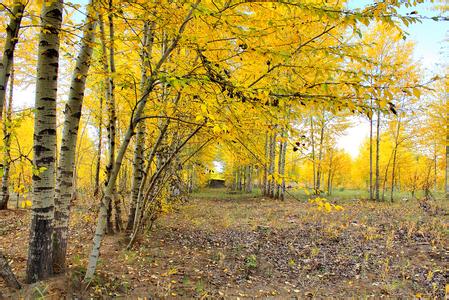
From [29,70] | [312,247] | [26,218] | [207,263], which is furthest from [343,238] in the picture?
[29,70]

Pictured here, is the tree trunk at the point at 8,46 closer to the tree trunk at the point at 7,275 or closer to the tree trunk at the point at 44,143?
the tree trunk at the point at 44,143

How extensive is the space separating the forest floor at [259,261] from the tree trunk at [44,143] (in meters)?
0.38

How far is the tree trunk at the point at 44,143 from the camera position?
3.30m

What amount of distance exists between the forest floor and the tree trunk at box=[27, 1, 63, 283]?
38 cm

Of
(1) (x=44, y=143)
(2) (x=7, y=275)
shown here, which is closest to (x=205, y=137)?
(1) (x=44, y=143)

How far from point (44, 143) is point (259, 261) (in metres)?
4.24

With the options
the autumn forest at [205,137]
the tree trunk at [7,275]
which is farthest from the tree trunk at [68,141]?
the tree trunk at [7,275]

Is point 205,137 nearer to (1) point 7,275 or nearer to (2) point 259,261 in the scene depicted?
(2) point 259,261

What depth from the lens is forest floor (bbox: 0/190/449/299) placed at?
4.05 metres

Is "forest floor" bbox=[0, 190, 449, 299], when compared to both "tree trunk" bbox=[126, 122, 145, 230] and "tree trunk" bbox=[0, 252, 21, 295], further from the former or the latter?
"tree trunk" bbox=[126, 122, 145, 230]

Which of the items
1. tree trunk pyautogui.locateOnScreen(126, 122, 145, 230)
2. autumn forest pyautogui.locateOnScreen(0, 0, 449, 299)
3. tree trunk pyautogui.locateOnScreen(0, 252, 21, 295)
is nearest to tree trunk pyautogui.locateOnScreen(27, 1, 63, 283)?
autumn forest pyautogui.locateOnScreen(0, 0, 449, 299)

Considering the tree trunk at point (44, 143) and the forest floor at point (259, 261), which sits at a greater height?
the tree trunk at point (44, 143)

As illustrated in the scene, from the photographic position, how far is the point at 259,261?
18.3 ft

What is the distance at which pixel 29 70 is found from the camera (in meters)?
9.95
